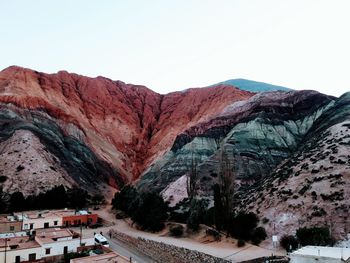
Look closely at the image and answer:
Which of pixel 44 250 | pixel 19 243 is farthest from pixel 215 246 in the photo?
pixel 19 243

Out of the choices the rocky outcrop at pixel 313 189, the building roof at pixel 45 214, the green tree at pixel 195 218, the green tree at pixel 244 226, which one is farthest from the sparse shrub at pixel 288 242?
the building roof at pixel 45 214

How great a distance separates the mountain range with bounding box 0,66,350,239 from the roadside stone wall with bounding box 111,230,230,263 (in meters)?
8.24

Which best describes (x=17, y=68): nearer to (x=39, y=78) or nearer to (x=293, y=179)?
(x=39, y=78)

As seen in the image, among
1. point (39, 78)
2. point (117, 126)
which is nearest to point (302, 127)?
point (117, 126)

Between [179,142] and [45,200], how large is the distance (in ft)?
106

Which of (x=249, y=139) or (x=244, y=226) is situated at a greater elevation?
(x=249, y=139)

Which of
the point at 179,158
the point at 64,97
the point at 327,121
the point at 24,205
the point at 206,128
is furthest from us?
the point at 64,97

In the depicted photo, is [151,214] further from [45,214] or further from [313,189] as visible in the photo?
[313,189]

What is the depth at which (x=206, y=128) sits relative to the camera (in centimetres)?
8262

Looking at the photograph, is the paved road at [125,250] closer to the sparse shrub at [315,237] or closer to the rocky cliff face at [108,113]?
the sparse shrub at [315,237]

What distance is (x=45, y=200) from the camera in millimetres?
56406

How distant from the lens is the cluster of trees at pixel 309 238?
2962cm

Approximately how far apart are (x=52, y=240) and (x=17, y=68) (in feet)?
281

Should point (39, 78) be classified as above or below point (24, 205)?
above
